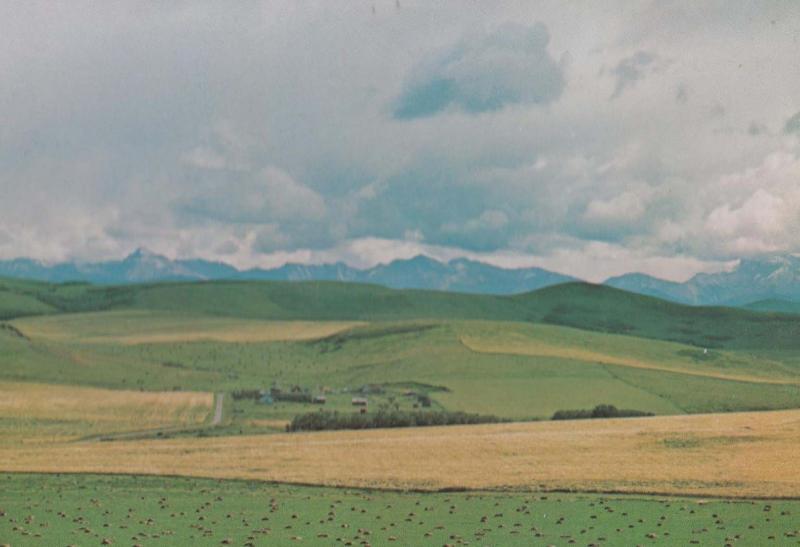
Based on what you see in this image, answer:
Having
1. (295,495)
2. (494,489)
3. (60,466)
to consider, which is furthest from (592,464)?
(60,466)

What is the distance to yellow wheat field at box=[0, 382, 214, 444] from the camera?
105m

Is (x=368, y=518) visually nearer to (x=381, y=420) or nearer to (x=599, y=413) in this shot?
(x=381, y=420)

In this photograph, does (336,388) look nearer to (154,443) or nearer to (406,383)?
(406,383)

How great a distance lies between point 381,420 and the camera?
110688mm

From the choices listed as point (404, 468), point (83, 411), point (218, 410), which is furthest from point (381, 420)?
point (404, 468)

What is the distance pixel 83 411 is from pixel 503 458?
73.6 meters

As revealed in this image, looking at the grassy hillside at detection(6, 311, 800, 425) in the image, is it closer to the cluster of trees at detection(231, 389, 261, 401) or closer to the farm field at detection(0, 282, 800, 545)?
the farm field at detection(0, 282, 800, 545)

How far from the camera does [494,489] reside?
182 ft

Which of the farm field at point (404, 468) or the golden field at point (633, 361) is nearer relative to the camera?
the farm field at point (404, 468)

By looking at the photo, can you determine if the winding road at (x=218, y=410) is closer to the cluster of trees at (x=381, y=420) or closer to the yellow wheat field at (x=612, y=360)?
the cluster of trees at (x=381, y=420)

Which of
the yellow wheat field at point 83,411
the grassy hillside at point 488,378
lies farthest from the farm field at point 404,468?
the grassy hillside at point 488,378

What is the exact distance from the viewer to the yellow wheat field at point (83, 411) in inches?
4141

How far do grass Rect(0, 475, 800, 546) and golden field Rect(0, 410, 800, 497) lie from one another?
4.31 m

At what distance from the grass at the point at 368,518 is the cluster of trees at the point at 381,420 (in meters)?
51.5
